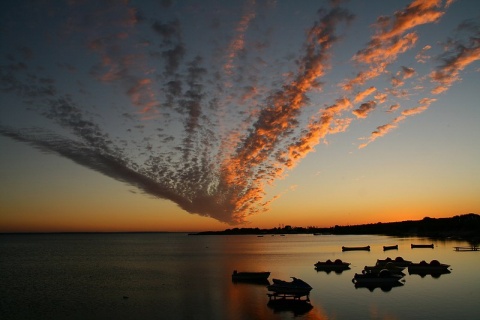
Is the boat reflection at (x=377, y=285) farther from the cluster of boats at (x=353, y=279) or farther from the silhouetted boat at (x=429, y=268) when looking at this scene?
the silhouetted boat at (x=429, y=268)

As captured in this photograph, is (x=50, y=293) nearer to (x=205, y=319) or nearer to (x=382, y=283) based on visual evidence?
(x=205, y=319)

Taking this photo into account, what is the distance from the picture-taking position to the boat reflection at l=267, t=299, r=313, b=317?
38.1 m

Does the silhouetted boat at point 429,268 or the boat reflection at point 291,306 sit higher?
the silhouetted boat at point 429,268

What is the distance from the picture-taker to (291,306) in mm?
40281

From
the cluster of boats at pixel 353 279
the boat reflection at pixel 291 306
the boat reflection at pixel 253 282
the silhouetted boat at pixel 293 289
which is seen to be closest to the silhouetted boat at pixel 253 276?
the cluster of boats at pixel 353 279

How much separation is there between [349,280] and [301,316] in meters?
26.1

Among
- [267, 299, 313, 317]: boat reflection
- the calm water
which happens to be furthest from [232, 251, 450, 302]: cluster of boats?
the calm water

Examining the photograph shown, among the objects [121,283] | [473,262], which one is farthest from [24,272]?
[473,262]

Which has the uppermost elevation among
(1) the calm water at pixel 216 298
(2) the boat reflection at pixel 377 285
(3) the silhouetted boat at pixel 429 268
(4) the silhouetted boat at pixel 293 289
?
(3) the silhouetted boat at pixel 429 268

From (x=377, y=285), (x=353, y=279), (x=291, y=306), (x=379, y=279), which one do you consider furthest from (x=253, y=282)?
(x=291, y=306)

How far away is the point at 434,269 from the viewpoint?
2515 inches

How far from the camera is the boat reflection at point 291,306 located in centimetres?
3812

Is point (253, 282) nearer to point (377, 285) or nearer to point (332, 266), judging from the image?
point (377, 285)

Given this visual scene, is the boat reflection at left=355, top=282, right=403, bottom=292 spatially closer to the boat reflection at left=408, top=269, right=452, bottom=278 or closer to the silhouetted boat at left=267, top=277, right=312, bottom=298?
the silhouetted boat at left=267, top=277, right=312, bottom=298
